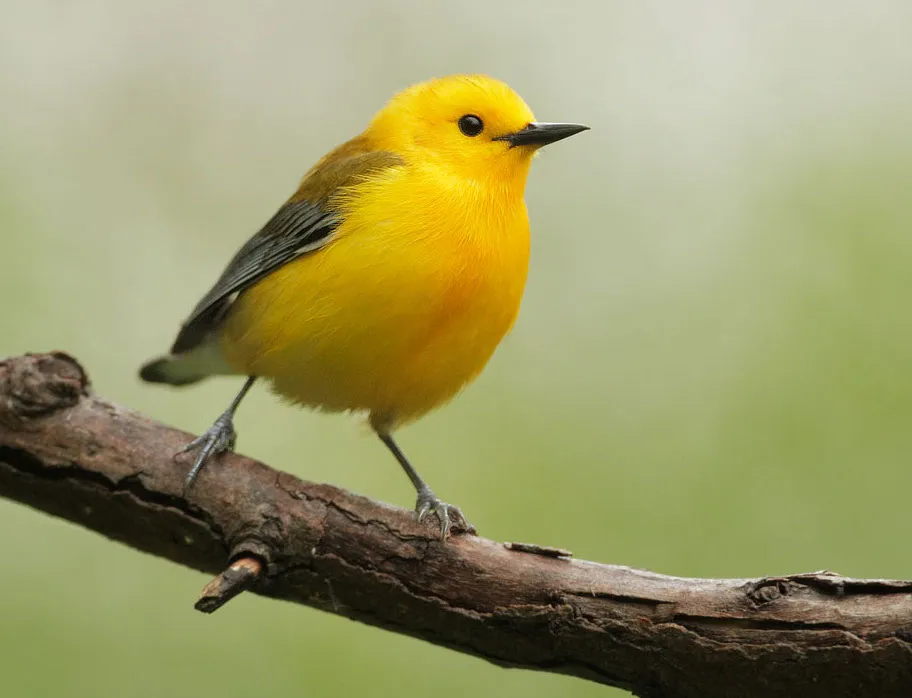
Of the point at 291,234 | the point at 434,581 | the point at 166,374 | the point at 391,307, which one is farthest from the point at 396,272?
the point at 166,374

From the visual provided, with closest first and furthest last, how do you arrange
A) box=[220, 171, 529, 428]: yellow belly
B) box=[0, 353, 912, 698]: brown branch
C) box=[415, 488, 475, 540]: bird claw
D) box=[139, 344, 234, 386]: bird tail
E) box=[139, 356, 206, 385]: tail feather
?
box=[0, 353, 912, 698]: brown branch
box=[415, 488, 475, 540]: bird claw
box=[220, 171, 529, 428]: yellow belly
box=[139, 344, 234, 386]: bird tail
box=[139, 356, 206, 385]: tail feather

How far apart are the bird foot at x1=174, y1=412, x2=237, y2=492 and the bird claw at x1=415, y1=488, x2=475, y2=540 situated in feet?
3.26

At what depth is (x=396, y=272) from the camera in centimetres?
475

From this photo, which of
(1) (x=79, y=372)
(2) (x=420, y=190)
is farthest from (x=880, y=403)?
(1) (x=79, y=372)

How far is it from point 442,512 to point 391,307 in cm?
100

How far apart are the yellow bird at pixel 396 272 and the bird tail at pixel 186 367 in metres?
0.10

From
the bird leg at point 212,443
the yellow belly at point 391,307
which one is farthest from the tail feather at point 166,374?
the yellow belly at point 391,307

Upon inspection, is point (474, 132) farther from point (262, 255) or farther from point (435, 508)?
point (435, 508)

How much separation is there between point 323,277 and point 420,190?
66 centimetres

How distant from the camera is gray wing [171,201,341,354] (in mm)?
5215

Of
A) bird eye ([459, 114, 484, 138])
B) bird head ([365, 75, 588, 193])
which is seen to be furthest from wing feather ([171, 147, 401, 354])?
bird eye ([459, 114, 484, 138])

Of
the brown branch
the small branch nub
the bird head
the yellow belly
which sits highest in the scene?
the bird head

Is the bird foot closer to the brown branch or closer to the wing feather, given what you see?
the brown branch

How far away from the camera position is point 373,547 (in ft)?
14.7
